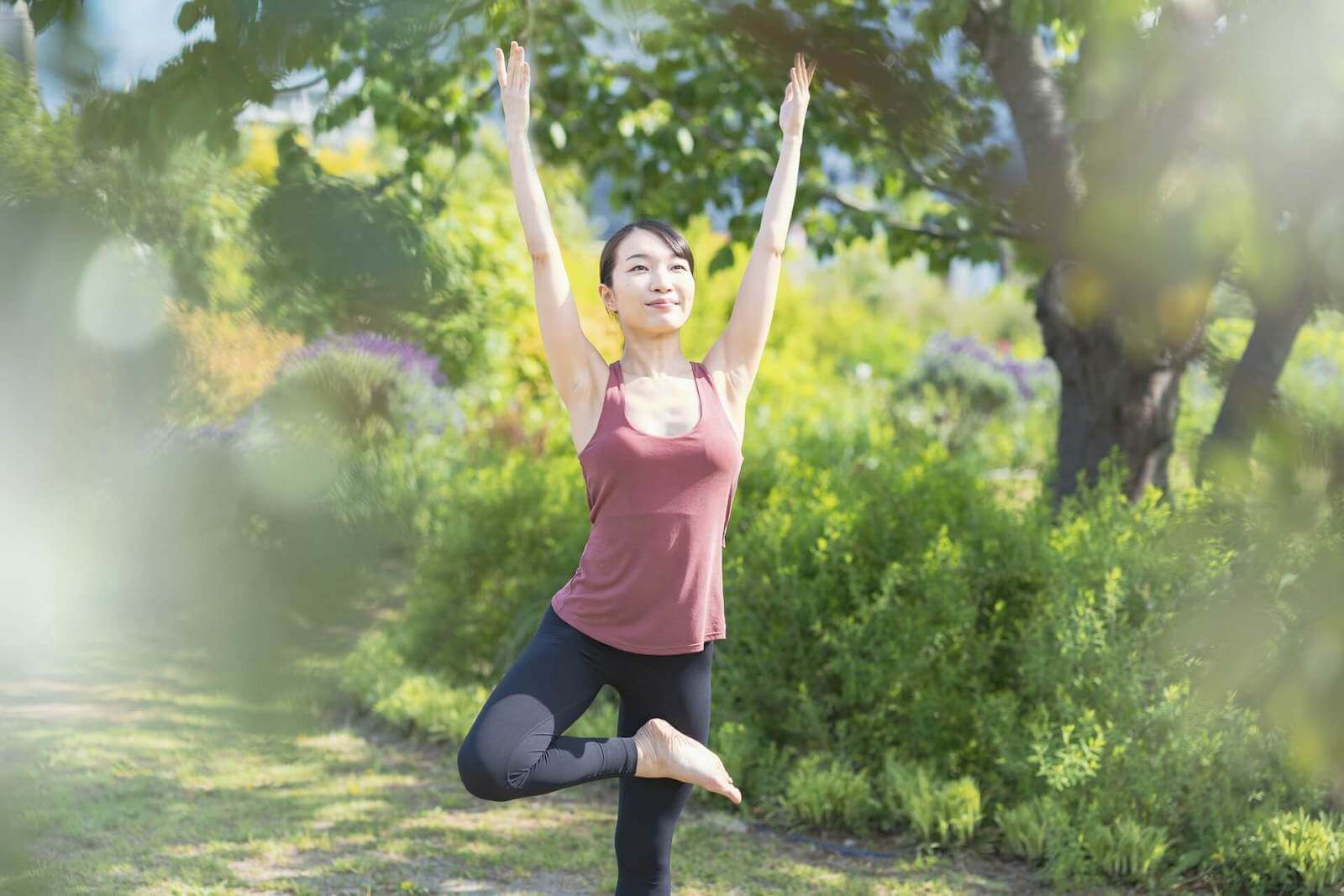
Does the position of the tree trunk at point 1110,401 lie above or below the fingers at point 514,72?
above

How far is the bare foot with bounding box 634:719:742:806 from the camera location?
2.00m

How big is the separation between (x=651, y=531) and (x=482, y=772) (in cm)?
46

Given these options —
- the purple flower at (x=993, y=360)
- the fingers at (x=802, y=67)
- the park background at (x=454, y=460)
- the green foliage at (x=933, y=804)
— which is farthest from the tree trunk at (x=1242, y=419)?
the purple flower at (x=993, y=360)

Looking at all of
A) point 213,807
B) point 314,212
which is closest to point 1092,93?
point 314,212

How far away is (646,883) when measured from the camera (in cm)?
217

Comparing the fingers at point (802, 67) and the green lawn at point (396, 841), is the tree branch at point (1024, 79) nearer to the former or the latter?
the fingers at point (802, 67)

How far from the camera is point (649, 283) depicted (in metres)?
2.05

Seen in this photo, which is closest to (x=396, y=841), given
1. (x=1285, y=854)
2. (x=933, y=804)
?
(x=933, y=804)

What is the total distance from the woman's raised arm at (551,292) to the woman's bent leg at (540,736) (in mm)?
428

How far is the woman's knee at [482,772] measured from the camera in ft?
6.30

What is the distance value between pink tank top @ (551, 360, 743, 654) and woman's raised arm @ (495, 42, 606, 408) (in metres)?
0.07

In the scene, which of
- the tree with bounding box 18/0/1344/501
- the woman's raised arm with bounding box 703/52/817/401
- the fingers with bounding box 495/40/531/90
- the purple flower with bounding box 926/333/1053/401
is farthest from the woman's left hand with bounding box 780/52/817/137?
the purple flower with bounding box 926/333/1053/401

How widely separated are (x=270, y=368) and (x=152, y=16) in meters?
0.15

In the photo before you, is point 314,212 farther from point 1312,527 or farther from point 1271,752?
point 1271,752
